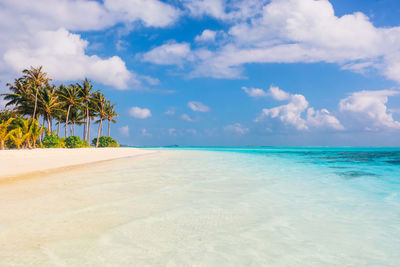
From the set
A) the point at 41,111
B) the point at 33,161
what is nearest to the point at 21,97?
the point at 41,111

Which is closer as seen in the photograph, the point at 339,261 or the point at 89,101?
the point at 339,261

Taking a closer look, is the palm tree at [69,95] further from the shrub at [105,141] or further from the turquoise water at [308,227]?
the turquoise water at [308,227]

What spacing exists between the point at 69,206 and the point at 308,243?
4284mm

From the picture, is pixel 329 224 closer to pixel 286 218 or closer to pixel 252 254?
pixel 286 218

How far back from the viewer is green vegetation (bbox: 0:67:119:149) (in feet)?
86.2

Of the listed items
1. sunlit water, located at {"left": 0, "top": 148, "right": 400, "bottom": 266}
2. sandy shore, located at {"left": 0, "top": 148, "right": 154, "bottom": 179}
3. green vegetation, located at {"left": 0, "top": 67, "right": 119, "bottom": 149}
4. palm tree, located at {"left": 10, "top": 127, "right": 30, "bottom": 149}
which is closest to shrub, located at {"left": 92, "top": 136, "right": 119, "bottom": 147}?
green vegetation, located at {"left": 0, "top": 67, "right": 119, "bottom": 149}

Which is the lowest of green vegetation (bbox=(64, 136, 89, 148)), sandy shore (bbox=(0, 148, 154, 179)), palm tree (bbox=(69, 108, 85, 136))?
sandy shore (bbox=(0, 148, 154, 179))

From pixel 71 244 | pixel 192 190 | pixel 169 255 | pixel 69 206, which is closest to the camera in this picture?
pixel 169 255

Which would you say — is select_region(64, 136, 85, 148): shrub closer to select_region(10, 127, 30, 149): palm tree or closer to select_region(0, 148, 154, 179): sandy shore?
select_region(10, 127, 30, 149): palm tree

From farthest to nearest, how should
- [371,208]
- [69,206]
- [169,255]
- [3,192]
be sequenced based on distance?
[3,192] → [371,208] → [69,206] → [169,255]

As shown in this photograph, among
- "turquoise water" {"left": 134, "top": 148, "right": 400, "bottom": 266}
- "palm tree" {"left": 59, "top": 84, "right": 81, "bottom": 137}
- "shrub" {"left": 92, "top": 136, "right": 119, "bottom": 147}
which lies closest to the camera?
"turquoise water" {"left": 134, "top": 148, "right": 400, "bottom": 266}

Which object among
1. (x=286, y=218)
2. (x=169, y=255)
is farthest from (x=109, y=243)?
(x=286, y=218)

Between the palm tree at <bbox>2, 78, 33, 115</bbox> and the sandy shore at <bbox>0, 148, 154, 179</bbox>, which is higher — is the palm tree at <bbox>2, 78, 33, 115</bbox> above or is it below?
above

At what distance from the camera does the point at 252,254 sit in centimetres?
279
